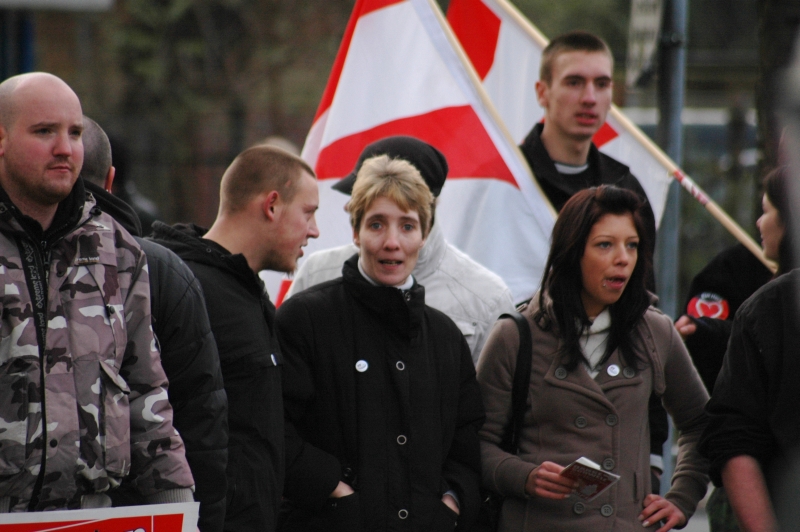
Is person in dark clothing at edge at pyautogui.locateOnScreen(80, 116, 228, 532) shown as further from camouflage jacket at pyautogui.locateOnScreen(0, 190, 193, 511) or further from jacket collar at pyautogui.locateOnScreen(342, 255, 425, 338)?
jacket collar at pyautogui.locateOnScreen(342, 255, 425, 338)

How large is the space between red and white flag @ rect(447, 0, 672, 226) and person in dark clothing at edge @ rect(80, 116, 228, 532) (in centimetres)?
317

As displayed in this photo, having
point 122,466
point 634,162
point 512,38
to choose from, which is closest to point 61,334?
point 122,466

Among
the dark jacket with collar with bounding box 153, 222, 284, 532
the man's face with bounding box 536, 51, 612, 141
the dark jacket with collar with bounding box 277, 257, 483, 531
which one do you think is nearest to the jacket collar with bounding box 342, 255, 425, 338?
the dark jacket with collar with bounding box 277, 257, 483, 531

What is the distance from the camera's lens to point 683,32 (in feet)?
17.7

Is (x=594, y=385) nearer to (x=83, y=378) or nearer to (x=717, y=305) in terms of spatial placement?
(x=717, y=305)

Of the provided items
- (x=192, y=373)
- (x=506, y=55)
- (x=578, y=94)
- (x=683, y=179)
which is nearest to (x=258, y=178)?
(x=192, y=373)

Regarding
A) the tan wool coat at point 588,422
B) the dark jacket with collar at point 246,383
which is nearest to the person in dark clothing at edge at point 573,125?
the tan wool coat at point 588,422

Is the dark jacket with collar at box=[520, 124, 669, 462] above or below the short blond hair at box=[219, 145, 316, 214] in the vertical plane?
above

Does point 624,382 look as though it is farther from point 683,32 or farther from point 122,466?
point 683,32

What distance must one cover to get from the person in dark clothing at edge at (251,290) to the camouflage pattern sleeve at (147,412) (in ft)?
1.38

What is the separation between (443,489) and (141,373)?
3.84 ft

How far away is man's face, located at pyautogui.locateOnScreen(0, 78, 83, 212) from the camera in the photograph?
2824 millimetres

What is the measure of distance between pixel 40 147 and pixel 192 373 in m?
0.74

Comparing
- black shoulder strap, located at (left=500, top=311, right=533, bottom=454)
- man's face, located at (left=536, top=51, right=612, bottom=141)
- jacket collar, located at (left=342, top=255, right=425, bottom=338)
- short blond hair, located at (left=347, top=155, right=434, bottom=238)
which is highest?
man's face, located at (left=536, top=51, right=612, bottom=141)
